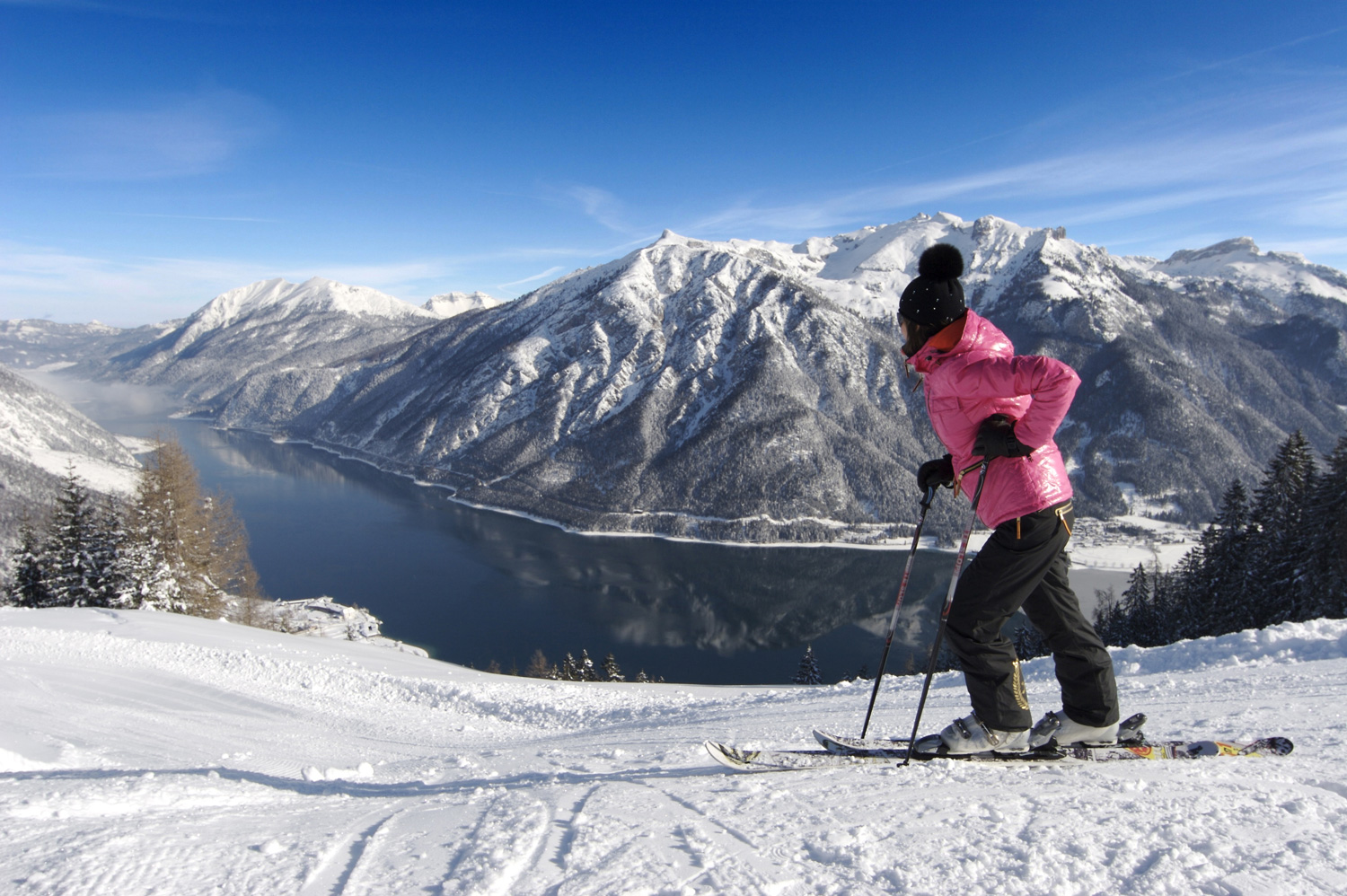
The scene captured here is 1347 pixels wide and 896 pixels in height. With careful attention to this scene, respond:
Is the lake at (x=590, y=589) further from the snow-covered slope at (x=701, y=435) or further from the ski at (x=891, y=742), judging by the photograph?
the ski at (x=891, y=742)

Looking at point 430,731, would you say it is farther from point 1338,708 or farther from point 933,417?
point 1338,708

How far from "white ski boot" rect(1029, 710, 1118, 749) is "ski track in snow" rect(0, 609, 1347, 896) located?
32 centimetres

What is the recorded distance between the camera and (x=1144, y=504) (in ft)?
443

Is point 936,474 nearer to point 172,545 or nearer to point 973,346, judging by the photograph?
point 973,346

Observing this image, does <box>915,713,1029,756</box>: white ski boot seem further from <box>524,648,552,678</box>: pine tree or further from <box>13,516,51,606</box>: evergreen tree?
<box>524,648,552,678</box>: pine tree

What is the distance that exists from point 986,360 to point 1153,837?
2088mm

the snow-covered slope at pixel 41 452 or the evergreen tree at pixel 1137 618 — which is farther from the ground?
the snow-covered slope at pixel 41 452

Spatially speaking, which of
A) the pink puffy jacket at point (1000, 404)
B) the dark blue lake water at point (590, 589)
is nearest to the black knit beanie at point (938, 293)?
the pink puffy jacket at point (1000, 404)

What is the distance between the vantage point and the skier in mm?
3113

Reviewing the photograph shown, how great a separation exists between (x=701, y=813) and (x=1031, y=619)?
207cm

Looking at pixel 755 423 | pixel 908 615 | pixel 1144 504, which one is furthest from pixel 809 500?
pixel 1144 504

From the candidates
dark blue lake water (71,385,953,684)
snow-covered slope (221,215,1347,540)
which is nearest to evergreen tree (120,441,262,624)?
dark blue lake water (71,385,953,684)

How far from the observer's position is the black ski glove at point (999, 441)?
3090mm

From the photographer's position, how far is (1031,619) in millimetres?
3494
